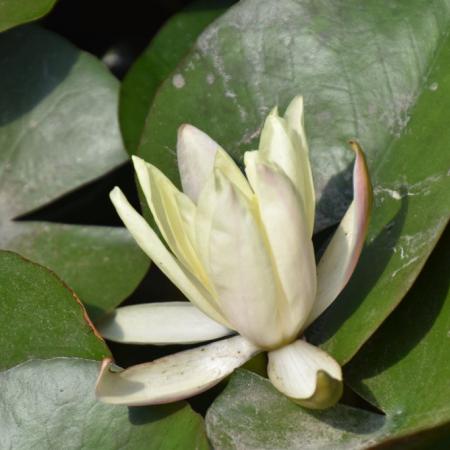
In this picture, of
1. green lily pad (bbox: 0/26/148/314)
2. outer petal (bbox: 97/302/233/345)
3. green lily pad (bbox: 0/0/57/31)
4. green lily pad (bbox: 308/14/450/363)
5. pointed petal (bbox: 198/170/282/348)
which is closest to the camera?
pointed petal (bbox: 198/170/282/348)

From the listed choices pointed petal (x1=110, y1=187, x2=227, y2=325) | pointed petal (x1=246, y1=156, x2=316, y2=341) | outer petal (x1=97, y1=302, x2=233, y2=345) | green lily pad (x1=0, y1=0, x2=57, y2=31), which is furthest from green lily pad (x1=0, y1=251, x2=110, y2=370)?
green lily pad (x1=0, y1=0, x2=57, y2=31)

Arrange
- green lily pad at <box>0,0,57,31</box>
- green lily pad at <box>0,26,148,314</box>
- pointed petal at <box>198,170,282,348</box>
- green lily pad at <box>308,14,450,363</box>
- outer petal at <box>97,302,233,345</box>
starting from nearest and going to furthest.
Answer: pointed petal at <box>198,170,282,348</box> → green lily pad at <box>308,14,450,363</box> → outer petal at <box>97,302,233,345</box> → green lily pad at <box>0,0,57,31</box> → green lily pad at <box>0,26,148,314</box>

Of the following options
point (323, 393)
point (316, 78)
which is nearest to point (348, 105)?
point (316, 78)

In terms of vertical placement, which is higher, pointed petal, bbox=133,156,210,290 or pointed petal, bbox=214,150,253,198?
pointed petal, bbox=214,150,253,198

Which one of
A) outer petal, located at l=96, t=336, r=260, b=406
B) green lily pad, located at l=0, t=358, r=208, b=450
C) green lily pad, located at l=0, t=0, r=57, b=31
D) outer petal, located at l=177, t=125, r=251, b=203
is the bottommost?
green lily pad, located at l=0, t=358, r=208, b=450

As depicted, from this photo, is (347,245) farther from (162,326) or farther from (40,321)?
(40,321)

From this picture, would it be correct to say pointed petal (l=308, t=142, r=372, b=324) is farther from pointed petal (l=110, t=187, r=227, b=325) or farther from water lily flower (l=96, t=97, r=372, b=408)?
pointed petal (l=110, t=187, r=227, b=325)
